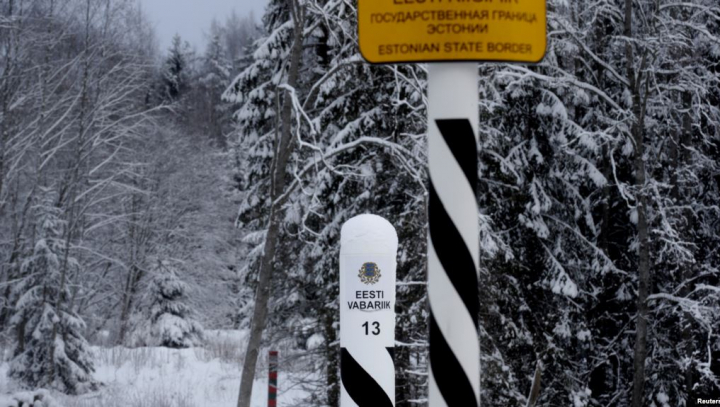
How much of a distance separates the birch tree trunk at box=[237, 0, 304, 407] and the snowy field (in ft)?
11.5

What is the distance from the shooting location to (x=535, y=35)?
251 centimetres

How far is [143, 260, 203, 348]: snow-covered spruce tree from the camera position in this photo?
31.8m

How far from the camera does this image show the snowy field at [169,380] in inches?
740

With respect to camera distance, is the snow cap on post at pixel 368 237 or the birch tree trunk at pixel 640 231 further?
the birch tree trunk at pixel 640 231

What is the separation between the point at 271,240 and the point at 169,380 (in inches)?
371

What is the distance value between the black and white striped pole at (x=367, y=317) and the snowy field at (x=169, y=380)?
12630mm

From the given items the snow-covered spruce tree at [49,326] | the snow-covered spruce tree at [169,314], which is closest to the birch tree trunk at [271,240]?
the snow-covered spruce tree at [49,326]

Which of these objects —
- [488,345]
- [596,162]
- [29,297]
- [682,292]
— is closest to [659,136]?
[596,162]

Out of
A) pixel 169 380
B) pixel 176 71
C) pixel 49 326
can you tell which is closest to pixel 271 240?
pixel 169 380

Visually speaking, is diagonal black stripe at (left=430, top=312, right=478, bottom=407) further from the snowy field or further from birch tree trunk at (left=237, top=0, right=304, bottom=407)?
the snowy field

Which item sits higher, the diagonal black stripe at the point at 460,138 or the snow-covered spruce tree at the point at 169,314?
the snow-covered spruce tree at the point at 169,314

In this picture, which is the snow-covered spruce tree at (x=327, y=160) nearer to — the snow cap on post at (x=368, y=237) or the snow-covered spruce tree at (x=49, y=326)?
the snow-covered spruce tree at (x=49, y=326)

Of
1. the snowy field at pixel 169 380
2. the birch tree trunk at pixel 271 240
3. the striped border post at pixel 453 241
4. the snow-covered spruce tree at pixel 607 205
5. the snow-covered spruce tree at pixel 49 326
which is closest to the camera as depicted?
the striped border post at pixel 453 241

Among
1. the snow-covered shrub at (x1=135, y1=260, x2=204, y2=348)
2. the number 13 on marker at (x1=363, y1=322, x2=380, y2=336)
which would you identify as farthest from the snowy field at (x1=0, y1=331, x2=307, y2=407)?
the number 13 on marker at (x1=363, y1=322, x2=380, y2=336)
